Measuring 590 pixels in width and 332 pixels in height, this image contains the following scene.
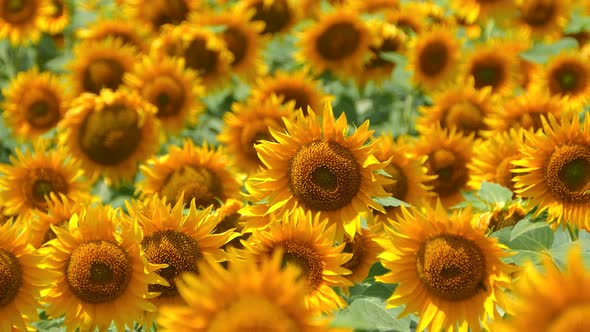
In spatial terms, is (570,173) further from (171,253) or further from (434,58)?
(434,58)

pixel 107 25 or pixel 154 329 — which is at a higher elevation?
pixel 154 329

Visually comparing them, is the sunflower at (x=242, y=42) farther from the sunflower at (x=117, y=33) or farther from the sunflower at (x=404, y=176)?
the sunflower at (x=404, y=176)

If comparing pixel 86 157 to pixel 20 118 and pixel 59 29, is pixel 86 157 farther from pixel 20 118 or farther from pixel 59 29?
pixel 59 29

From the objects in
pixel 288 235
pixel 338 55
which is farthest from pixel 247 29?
pixel 288 235

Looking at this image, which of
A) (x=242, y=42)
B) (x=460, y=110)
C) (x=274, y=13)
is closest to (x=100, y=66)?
(x=242, y=42)

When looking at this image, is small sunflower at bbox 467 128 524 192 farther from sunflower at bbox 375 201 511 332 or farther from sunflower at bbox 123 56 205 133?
sunflower at bbox 123 56 205 133

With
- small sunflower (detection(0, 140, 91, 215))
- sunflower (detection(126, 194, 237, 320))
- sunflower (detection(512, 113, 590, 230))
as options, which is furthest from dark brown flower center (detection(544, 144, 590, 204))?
small sunflower (detection(0, 140, 91, 215))

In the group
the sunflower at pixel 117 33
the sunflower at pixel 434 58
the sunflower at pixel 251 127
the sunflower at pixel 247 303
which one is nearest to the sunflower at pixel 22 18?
the sunflower at pixel 117 33
